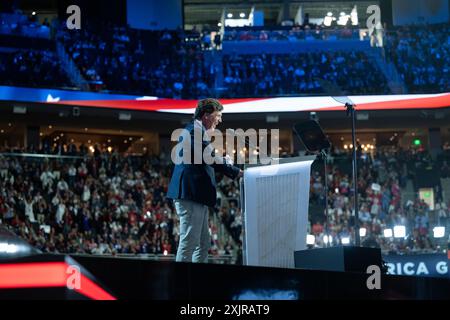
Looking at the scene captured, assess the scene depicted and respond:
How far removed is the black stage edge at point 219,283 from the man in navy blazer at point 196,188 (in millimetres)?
1334

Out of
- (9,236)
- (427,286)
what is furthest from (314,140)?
(9,236)

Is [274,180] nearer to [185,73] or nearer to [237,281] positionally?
[237,281]

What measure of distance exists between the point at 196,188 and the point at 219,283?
154 centimetres

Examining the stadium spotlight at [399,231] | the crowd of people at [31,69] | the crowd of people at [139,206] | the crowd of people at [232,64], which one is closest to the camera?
the crowd of people at [139,206]

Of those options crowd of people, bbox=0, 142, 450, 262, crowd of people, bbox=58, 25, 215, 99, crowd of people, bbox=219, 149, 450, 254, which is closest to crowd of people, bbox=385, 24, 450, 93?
crowd of people, bbox=219, 149, 450, 254

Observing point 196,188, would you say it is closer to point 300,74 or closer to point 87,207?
point 87,207

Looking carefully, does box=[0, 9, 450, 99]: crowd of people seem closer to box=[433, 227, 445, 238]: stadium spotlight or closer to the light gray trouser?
box=[433, 227, 445, 238]: stadium spotlight

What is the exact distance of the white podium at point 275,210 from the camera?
640 centimetres

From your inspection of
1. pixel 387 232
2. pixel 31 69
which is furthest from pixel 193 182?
pixel 31 69

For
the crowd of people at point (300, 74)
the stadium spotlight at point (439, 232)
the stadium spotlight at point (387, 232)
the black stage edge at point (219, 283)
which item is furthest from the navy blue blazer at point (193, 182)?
the crowd of people at point (300, 74)

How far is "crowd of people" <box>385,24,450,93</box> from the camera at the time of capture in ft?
85.9

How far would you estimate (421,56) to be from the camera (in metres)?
27.3

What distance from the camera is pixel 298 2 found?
1398 inches

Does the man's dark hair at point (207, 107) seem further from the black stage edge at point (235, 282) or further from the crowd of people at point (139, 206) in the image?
the crowd of people at point (139, 206)
